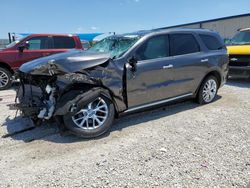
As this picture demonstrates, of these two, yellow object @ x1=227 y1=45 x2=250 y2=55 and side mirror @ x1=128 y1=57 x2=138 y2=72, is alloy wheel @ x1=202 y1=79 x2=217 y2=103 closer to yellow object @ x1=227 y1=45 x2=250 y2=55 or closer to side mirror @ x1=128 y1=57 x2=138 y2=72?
side mirror @ x1=128 y1=57 x2=138 y2=72

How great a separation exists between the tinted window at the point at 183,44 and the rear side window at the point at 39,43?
5334mm

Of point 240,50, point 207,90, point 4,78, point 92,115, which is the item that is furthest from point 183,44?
point 4,78

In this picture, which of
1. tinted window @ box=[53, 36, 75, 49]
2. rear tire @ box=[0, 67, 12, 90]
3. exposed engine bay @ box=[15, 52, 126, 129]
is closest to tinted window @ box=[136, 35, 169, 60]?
exposed engine bay @ box=[15, 52, 126, 129]

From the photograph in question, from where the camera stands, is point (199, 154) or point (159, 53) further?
point (159, 53)

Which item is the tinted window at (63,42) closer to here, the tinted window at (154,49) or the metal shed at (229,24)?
the tinted window at (154,49)

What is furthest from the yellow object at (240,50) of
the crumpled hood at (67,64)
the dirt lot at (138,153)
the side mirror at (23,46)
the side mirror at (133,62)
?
the side mirror at (23,46)

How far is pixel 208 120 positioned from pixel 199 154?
147 cm

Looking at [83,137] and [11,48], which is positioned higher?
[11,48]

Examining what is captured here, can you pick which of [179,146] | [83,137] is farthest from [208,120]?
[83,137]

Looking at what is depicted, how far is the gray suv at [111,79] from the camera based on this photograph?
11.9 ft

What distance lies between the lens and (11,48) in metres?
7.80

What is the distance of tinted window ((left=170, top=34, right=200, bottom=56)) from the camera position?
15.5ft

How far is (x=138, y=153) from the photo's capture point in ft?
10.8

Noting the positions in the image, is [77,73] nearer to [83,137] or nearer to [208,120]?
[83,137]
